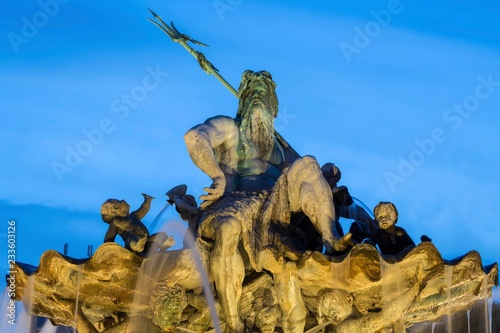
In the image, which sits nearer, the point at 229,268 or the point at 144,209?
the point at 229,268

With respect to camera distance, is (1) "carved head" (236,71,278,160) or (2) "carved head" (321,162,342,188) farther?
(2) "carved head" (321,162,342,188)

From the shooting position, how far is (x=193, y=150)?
43.7 feet

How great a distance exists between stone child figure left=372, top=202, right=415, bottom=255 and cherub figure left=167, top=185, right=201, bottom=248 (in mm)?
2254

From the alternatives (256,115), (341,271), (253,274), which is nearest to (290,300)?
(253,274)

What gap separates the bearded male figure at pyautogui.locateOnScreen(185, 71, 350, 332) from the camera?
12508mm

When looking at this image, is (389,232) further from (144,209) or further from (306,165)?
(144,209)

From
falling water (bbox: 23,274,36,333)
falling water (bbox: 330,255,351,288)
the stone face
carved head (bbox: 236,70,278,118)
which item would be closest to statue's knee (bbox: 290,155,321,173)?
the stone face

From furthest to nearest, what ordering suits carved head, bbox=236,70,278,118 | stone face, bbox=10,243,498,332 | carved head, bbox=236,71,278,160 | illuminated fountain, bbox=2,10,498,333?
carved head, bbox=236,70,278,118
carved head, bbox=236,71,278,160
illuminated fountain, bbox=2,10,498,333
stone face, bbox=10,243,498,332

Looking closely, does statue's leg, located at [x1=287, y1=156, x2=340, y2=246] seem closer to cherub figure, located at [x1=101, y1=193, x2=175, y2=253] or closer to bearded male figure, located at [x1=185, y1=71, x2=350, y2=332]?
bearded male figure, located at [x1=185, y1=71, x2=350, y2=332]

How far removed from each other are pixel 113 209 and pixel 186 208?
1042 millimetres

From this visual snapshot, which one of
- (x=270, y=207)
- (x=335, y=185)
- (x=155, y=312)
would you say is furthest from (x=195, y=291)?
(x=335, y=185)

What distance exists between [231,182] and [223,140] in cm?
57

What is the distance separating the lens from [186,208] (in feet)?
44.4

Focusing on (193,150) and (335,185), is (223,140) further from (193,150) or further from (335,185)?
(335,185)
